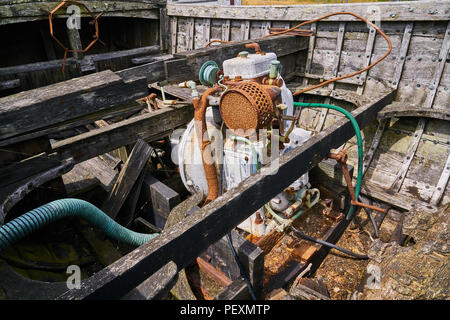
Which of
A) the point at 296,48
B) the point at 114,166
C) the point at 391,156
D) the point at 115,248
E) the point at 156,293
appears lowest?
the point at 115,248

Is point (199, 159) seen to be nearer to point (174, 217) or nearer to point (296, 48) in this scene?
point (174, 217)

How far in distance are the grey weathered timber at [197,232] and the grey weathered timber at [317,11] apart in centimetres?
263

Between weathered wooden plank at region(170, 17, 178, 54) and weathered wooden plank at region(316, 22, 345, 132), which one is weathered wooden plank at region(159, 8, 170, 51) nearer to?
weathered wooden plank at region(170, 17, 178, 54)

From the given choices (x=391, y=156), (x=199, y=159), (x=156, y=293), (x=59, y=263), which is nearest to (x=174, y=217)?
(x=199, y=159)

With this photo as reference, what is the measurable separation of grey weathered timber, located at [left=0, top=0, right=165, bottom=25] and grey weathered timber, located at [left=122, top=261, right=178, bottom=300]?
530 cm

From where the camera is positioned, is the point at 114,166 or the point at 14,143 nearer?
the point at 14,143

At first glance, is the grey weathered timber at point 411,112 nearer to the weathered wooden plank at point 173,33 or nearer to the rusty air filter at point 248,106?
the rusty air filter at point 248,106

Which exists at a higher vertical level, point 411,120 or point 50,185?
point 411,120

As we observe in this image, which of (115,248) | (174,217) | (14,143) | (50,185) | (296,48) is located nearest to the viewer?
(14,143)

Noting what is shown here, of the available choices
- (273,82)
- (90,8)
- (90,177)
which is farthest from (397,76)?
(90,8)

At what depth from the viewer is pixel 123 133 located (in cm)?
307

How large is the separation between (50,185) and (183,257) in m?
1.83

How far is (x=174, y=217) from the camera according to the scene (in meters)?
2.97

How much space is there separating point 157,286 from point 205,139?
6.44ft
